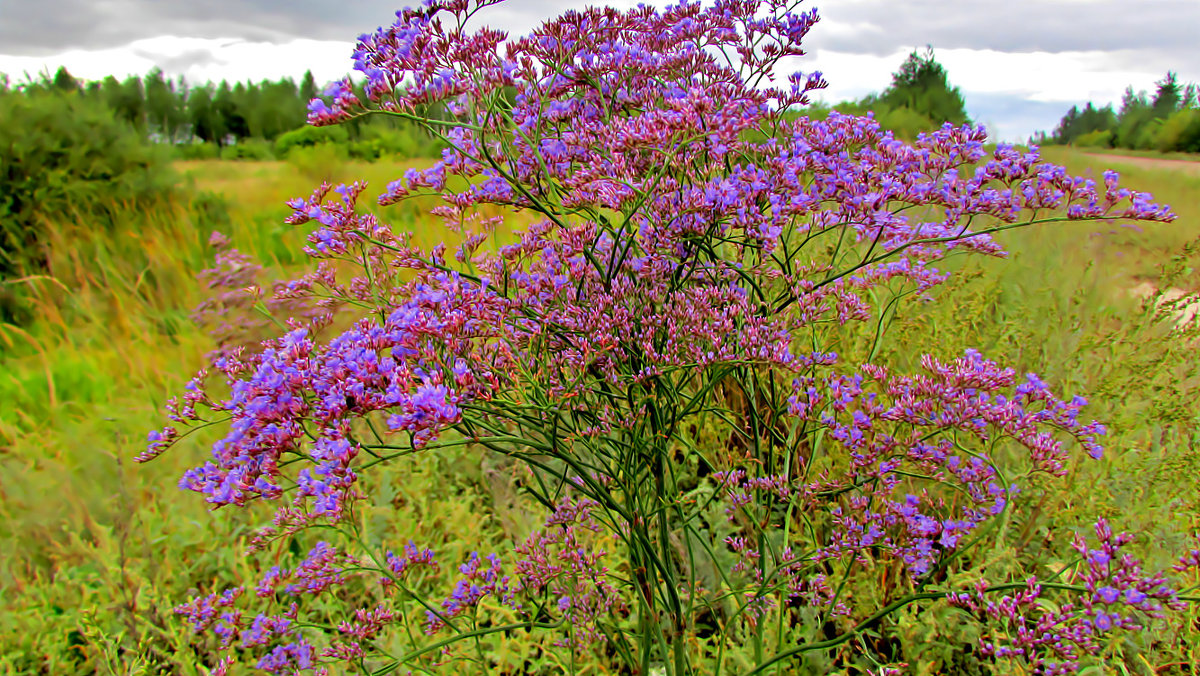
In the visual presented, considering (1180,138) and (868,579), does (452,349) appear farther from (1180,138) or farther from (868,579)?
(1180,138)

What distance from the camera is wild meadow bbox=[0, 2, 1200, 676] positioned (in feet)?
5.00

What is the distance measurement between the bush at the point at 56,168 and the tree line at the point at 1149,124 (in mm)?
28464

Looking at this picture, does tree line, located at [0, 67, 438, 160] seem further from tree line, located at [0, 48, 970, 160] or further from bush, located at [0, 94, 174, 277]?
bush, located at [0, 94, 174, 277]

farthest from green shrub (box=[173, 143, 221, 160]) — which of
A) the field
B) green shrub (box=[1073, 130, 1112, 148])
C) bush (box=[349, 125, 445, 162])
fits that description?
green shrub (box=[1073, 130, 1112, 148])

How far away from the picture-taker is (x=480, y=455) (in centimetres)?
409

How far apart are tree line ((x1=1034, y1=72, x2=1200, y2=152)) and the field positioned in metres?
25.7

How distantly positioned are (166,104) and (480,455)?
57.4 meters

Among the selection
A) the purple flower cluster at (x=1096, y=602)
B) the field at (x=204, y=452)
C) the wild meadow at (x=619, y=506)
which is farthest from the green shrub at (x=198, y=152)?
the purple flower cluster at (x=1096, y=602)

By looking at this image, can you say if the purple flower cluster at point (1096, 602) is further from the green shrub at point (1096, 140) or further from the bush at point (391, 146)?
the green shrub at point (1096, 140)

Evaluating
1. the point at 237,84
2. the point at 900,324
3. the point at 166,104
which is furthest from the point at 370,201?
the point at 166,104

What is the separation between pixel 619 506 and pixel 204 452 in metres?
3.33

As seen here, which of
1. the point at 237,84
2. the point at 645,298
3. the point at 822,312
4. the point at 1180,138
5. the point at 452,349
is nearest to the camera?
the point at 452,349

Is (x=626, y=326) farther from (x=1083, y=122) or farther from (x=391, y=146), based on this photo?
(x=1083, y=122)

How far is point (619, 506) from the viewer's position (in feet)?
5.60
